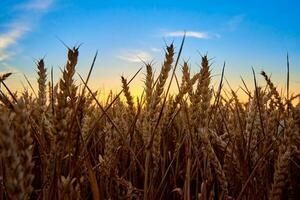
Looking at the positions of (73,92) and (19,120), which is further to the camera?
(73,92)

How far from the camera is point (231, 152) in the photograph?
1.45m

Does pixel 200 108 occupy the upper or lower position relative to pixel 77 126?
upper

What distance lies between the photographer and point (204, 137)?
1165mm

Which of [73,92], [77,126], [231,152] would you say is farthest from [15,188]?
[231,152]

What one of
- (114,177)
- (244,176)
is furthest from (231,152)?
(114,177)

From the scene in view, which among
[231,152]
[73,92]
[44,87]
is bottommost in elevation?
[231,152]

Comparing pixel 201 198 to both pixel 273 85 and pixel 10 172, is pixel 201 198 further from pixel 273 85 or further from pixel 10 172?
pixel 273 85

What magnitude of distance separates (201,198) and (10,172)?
28.0 inches

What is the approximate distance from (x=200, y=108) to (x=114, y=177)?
0.54m

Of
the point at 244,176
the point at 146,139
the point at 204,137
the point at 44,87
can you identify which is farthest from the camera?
the point at 44,87

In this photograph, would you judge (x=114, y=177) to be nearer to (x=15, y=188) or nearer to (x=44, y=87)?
(x=44, y=87)

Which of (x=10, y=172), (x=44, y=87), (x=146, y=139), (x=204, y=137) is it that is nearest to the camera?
(x=10, y=172)

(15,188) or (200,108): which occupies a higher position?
(200,108)

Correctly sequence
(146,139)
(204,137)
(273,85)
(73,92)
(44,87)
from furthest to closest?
(44,87)
(273,85)
(146,139)
(204,137)
(73,92)
